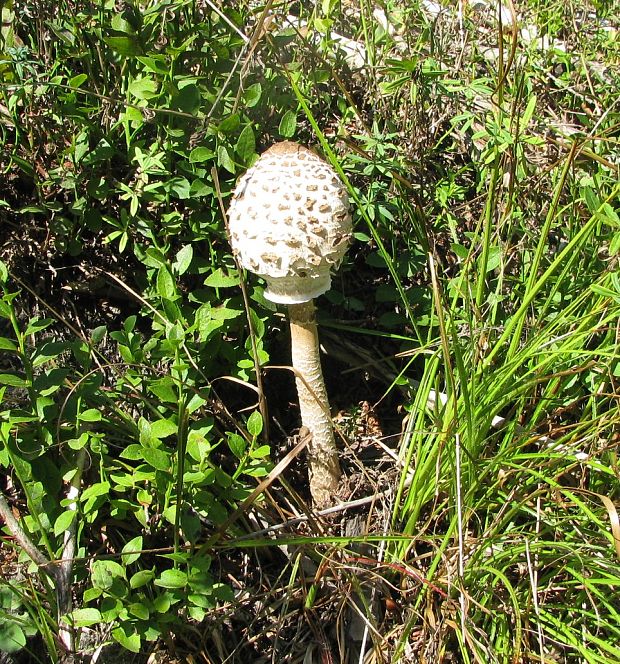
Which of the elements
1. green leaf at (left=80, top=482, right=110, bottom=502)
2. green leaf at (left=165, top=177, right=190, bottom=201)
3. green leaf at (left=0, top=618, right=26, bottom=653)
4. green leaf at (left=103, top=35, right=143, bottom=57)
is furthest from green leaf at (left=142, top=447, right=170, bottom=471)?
green leaf at (left=103, top=35, right=143, bottom=57)

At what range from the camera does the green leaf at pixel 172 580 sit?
1665mm

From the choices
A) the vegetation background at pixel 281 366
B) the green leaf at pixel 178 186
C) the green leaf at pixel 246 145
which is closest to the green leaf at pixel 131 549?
the vegetation background at pixel 281 366

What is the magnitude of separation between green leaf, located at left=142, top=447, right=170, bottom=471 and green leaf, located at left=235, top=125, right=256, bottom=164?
3.18ft

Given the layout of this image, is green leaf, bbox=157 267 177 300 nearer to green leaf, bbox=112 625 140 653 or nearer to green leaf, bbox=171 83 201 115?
green leaf, bbox=171 83 201 115

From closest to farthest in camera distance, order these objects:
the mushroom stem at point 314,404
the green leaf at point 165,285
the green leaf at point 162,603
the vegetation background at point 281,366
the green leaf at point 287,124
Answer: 1. the green leaf at point 162,603
2. the vegetation background at point 281,366
3. the green leaf at point 165,285
4. the mushroom stem at point 314,404
5. the green leaf at point 287,124

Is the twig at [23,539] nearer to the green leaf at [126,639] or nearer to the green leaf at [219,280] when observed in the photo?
the green leaf at [126,639]

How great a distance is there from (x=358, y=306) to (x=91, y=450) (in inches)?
42.8

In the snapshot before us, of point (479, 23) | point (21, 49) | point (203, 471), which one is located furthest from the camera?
point (479, 23)

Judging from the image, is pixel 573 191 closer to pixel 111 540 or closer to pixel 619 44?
pixel 619 44

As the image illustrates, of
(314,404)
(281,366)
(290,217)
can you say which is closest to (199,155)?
(290,217)

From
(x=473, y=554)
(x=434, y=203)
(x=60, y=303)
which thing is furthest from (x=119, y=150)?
(x=473, y=554)

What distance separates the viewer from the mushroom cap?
5.85 ft

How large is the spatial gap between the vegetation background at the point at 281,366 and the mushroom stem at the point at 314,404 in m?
0.09

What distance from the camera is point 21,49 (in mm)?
2176
